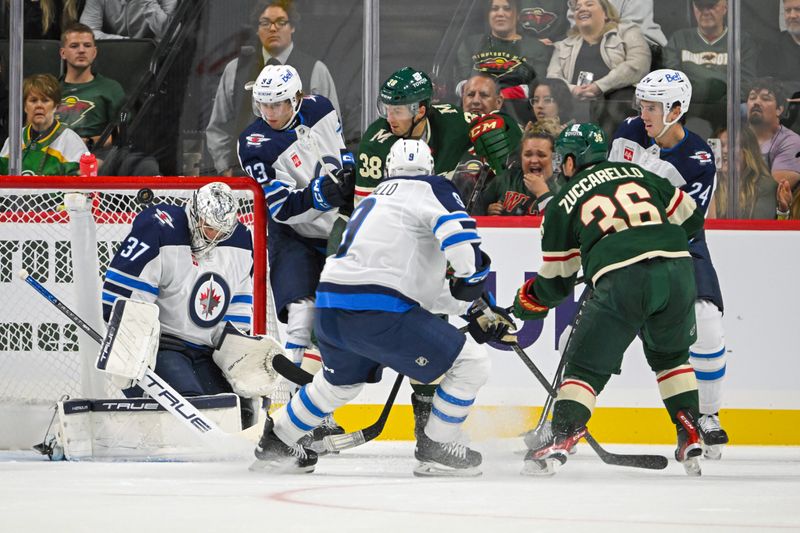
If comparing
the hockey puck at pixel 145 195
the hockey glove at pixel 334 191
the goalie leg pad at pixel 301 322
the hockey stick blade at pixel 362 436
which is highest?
the hockey glove at pixel 334 191

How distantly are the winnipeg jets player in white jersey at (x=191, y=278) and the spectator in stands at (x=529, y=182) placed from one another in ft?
3.60

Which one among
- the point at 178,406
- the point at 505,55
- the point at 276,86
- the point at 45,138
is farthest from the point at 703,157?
the point at 45,138

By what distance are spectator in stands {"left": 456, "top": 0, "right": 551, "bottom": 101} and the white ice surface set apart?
72.0 inches

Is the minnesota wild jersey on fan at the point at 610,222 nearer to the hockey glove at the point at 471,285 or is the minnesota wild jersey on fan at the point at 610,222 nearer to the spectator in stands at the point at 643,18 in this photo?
the hockey glove at the point at 471,285

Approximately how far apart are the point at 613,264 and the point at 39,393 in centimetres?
231

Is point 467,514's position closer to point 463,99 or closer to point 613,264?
point 613,264

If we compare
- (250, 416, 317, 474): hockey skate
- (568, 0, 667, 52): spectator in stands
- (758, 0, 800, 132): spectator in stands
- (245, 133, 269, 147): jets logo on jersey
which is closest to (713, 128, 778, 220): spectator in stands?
(758, 0, 800, 132): spectator in stands

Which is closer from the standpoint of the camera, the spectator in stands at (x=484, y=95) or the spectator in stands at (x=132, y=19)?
the spectator in stands at (x=484, y=95)

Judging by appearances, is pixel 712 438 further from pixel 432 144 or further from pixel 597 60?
pixel 597 60

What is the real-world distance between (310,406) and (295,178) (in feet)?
4.51

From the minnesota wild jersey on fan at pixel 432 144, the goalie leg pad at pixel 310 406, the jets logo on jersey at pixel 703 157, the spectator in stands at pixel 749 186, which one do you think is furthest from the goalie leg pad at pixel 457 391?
the spectator in stands at pixel 749 186

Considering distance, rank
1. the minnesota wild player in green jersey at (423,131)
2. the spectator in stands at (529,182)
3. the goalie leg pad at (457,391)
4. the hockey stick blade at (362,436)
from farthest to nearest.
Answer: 1. the spectator in stands at (529,182)
2. the minnesota wild player in green jersey at (423,131)
3. the hockey stick blade at (362,436)
4. the goalie leg pad at (457,391)

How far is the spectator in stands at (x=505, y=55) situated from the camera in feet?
18.3

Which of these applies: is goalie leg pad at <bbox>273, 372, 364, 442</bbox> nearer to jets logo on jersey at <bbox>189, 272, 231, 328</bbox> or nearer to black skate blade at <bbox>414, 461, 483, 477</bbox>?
black skate blade at <bbox>414, 461, 483, 477</bbox>
